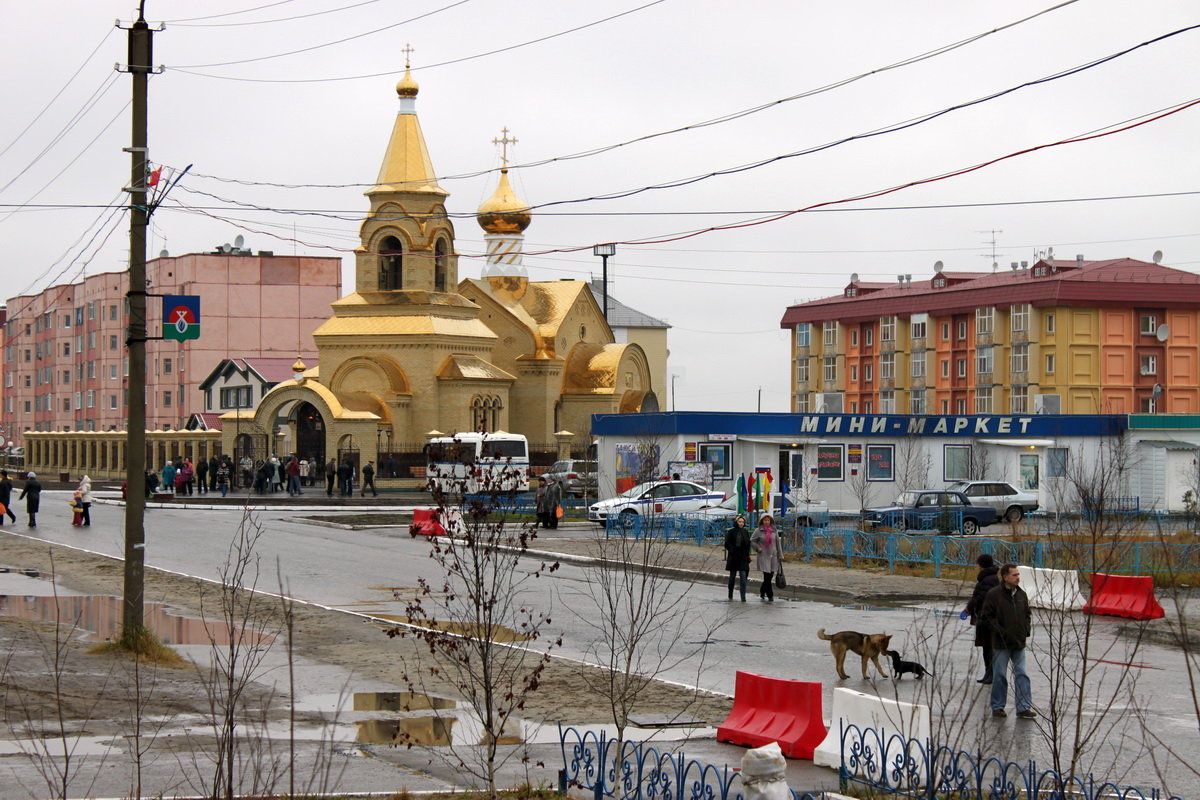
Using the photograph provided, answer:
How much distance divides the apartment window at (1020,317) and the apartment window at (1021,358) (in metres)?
0.82

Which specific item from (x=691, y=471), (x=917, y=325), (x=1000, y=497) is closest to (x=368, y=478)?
(x=691, y=471)

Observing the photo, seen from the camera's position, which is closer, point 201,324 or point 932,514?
point 932,514

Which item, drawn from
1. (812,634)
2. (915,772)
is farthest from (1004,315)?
(915,772)

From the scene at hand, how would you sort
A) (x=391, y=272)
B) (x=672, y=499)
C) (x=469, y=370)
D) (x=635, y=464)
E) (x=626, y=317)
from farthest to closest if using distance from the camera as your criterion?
(x=626, y=317), (x=391, y=272), (x=469, y=370), (x=635, y=464), (x=672, y=499)

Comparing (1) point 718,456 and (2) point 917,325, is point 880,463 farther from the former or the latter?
(2) point 917,325

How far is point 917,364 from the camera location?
251 feet

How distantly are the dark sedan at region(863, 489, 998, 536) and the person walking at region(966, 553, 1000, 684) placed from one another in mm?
18463

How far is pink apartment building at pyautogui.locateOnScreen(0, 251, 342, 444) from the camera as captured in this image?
285 ft

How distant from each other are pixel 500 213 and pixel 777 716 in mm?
55695

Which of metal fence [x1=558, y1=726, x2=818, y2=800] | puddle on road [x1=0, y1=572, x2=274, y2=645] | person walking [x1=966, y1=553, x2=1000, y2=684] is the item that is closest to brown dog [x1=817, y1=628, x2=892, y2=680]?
person walking [x1=966, y1=553, x2=1000, y2=684]

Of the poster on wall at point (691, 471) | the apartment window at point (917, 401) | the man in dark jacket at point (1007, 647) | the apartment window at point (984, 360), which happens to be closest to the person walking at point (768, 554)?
the man in dark jacket at point (1007, 647)

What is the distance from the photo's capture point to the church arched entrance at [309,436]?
2298 inches

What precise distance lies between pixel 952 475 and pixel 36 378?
82867mm

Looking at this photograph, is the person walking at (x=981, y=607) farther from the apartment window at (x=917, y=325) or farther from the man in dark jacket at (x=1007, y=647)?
the apartment window at (x=917, y=325)
